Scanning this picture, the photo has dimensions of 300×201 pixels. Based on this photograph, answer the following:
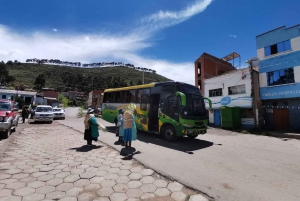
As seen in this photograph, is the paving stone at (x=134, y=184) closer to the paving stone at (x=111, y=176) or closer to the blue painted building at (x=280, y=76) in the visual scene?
the paving stone at (x=111, y=176)

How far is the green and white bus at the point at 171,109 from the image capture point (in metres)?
8.27

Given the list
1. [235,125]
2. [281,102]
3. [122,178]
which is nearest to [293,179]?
[122,178]

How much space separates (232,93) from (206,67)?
7061mm

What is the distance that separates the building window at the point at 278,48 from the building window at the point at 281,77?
6.83 ft

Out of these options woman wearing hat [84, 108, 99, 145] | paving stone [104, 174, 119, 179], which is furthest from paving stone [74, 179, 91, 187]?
woman wearing hat [84, 108, 99, 145]

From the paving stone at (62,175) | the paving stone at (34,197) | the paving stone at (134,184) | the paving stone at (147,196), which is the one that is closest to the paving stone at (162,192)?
the paving stone at (147,196)

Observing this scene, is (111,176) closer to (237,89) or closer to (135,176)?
(135,176)

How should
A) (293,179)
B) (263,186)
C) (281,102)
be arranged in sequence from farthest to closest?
1. (281,102)
2. (293,179)
3. (263,186)

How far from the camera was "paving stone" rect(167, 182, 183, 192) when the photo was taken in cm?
365

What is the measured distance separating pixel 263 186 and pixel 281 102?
17.0 metres

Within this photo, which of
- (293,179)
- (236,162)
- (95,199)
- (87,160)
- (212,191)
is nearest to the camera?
(95,199)

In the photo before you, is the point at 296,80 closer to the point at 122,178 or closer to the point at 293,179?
the point at 293,179

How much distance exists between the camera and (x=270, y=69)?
17094mm

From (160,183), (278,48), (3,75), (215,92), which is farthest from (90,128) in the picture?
(3,75)
